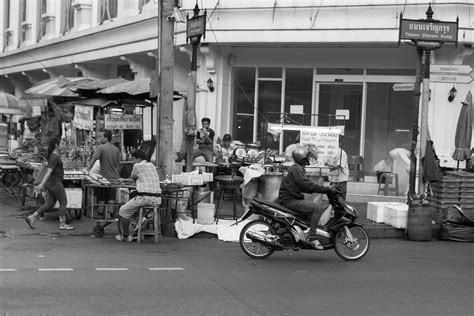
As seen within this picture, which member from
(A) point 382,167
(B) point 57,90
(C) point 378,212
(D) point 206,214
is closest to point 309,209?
(D) point 206,214

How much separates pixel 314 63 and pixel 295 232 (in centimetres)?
906

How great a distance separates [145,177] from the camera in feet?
34.1

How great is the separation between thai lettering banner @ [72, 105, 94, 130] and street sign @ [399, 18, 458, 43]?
25.5 feet

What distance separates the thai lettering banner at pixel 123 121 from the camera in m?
14.6

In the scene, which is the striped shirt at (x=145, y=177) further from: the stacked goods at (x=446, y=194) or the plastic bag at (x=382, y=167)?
the plastic bag at (x=382, y=167)

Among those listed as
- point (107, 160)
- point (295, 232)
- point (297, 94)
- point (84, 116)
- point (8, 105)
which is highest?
point (297, 94)

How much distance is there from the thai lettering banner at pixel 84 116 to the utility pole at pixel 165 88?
12.9ft

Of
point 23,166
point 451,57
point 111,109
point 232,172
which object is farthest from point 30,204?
point 451,57

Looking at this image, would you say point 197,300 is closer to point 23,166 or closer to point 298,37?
point 23,166

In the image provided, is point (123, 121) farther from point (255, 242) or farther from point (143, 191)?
point (255, 242)

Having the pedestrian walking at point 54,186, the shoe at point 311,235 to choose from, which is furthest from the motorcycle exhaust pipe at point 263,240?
the pedestrian walking at point 54,186

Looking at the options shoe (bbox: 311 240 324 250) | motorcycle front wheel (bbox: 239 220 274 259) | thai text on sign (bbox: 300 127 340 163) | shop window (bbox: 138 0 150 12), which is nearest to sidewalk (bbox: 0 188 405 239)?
thai text on sign (bbox: 300 127 340 163)

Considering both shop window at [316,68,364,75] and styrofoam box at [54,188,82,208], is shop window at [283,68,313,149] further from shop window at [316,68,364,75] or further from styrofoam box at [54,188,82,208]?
styrofoam box at [54,188,82,208]

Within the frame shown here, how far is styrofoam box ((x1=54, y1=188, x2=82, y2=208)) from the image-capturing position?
12.3 m
